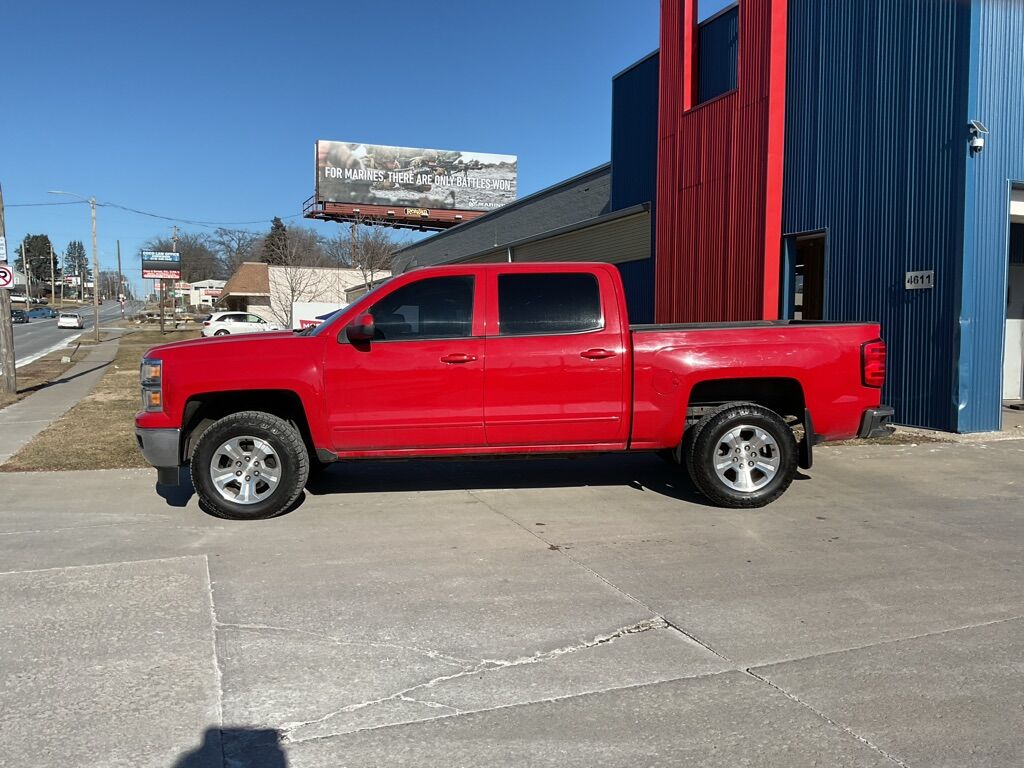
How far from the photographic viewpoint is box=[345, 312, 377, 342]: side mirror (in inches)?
234

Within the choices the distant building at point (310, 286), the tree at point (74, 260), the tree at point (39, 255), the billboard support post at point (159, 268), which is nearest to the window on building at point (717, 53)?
the distant building at point (310, 286)

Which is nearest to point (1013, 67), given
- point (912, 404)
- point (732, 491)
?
point (912, 404)

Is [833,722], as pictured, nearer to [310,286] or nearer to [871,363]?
[871,363]

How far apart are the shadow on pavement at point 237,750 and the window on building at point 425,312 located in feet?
11.9

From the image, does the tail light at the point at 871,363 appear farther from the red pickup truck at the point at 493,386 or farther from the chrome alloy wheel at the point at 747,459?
the chrome alloy wheel at the point at 747,459

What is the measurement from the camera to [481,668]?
Answer: 142 inches

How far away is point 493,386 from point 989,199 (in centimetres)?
788

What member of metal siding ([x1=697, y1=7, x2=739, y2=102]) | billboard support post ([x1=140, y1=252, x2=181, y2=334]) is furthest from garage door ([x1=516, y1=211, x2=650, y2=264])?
billboard support post ([x1=140, y1=252, x2=181, y2=334])

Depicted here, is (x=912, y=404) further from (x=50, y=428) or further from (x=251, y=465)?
(x=50, y=428)

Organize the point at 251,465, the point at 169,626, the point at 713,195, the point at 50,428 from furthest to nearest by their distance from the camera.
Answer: the point at 713,195, the point at 50,428, the point at 251,465, the point at 169,626

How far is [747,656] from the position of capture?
12.2 feet

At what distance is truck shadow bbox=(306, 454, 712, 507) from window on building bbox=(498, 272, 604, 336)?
1635 millimetres

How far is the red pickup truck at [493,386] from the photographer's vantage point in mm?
6105

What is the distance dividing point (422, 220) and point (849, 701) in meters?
75.4
